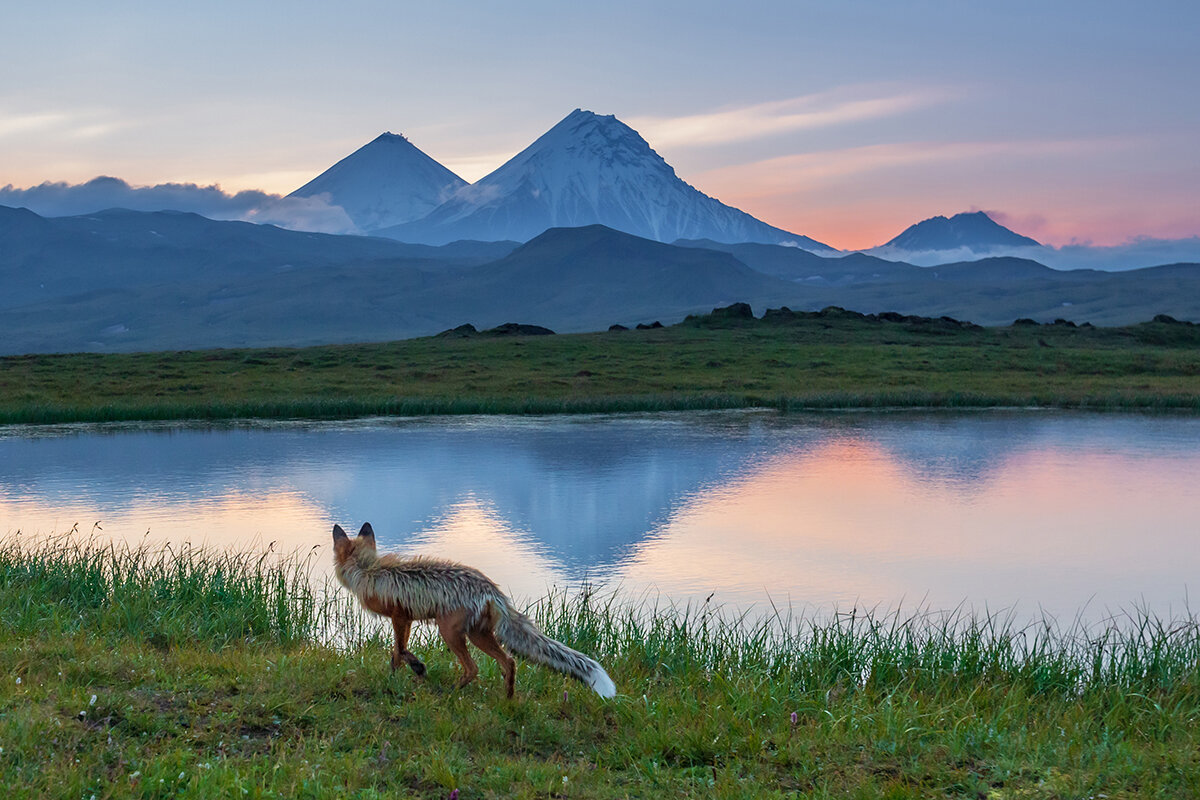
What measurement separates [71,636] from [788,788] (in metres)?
7.73

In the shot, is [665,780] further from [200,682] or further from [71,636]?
[71,636]

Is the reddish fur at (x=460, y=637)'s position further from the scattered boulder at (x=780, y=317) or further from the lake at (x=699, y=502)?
the scattered boulder at (x=780, y=317)

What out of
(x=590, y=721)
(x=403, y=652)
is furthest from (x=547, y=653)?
(x=403, y=652)

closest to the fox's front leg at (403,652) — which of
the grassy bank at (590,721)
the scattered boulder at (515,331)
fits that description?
the grassy bank at (590,721)

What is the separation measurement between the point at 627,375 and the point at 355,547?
60721mm

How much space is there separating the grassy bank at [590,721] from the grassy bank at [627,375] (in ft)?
140

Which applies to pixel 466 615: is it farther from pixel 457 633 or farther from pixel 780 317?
pixel 780 317

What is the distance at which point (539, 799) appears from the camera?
279 inches

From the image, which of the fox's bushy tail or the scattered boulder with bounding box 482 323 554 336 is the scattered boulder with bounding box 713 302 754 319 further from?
the fox's bushy tail

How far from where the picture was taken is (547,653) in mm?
8812

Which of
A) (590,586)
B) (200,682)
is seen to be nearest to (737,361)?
(590,586)

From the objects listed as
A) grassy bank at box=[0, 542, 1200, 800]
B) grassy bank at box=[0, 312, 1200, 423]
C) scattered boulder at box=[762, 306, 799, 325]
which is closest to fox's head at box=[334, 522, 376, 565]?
grassy bank at box=[0, 542, 1200, 800]

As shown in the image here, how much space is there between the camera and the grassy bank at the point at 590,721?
7.25m

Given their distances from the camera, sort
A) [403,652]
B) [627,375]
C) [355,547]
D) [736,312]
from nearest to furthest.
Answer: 1. [403,652]
2. [355,547]
3. [627,375]
4. [736,312]
